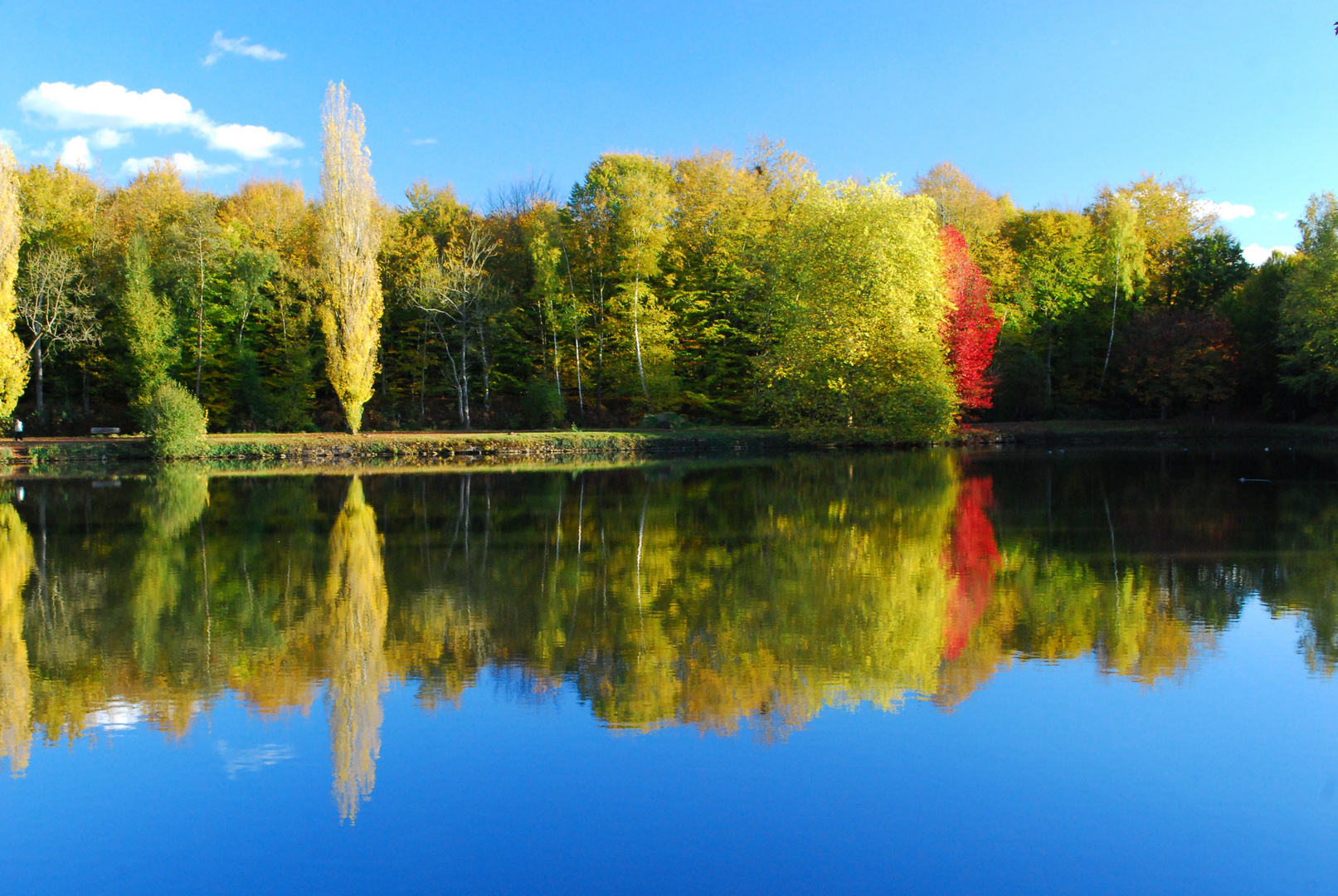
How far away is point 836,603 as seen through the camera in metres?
8.20

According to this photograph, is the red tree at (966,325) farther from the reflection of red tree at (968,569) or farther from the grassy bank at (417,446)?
the reflection of red tree at (968,569)

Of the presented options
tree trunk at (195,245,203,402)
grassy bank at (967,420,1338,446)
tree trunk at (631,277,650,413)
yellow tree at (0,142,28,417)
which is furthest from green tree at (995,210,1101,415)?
yellow tree at (0,142,28,417)

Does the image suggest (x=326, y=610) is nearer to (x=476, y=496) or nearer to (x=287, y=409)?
(x=476, y=496)

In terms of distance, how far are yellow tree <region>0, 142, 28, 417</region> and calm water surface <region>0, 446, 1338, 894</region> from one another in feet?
79.6

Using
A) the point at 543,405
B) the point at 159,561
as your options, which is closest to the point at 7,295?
the point at 543,405

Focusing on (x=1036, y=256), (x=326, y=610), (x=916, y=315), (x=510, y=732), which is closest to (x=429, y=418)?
(x=916, y=315)

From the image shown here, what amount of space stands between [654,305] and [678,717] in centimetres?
3549

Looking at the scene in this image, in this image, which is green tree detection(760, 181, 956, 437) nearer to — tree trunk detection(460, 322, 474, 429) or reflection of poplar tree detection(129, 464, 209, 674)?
tree trunk detection(460, 322, 474, 429)

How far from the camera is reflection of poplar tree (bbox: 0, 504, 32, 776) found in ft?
17.3

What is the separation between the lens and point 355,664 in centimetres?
661

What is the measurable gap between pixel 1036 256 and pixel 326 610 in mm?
42040

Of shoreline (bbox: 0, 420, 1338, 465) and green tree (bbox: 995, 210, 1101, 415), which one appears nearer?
shoreline (bbox: 0, 420, 1338, 465)

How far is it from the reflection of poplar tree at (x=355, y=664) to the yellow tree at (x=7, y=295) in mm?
25381

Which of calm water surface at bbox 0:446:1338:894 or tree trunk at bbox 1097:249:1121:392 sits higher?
tree trunk at bbox 1097:249:1121:392
